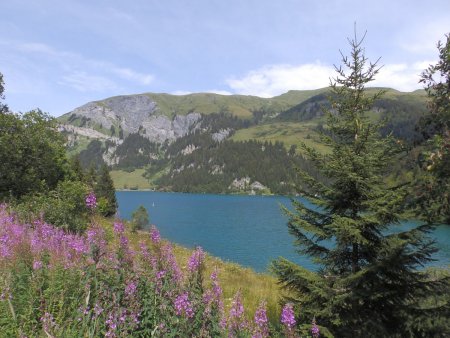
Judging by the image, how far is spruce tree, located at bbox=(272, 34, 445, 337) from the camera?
28.7ft

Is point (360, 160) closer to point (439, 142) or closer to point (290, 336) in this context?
point (439, 142)

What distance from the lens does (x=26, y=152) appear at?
26.9 metres

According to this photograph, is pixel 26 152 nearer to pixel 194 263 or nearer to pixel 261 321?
pixel 194 263

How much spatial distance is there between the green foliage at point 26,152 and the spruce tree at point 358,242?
2019 cm

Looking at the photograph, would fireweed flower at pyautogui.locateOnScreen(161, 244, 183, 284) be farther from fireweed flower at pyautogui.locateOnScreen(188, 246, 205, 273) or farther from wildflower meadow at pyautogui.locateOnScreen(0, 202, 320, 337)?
fireweed flower at pyautogui.locateOnScreen(188, 246, 205, 273)

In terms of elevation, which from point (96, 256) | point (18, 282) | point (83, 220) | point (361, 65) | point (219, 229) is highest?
point (361, 65)

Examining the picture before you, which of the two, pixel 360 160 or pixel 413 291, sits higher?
pixel 360 160

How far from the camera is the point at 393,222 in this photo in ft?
31.3

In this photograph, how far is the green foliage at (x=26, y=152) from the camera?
81.3 ft

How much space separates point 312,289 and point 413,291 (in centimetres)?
260

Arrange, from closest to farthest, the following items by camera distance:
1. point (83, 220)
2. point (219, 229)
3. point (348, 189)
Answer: point (348, 189) → point (83, 220) → point (219, 229)

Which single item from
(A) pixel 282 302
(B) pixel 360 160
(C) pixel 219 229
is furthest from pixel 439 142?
(C) pixel 219 229

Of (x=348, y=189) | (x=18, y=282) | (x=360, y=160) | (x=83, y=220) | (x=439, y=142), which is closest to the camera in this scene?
(x=439, y=142)

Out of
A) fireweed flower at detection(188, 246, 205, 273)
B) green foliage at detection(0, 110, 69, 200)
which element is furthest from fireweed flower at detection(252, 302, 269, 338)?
green foliage at detection(0, 110, 69, 200)
